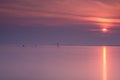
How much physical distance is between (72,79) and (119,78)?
231 centimetres

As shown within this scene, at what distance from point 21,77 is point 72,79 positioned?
8.37 ft

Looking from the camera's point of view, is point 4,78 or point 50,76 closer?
point 4,78

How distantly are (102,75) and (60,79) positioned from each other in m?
2.66

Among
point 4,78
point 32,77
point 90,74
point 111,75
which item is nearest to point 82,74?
point 90,74

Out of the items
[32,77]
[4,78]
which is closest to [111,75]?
[32,77]

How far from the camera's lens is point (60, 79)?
15898mm

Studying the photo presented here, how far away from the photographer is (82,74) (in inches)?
702

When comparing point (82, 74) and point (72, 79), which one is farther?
point (82, 74)

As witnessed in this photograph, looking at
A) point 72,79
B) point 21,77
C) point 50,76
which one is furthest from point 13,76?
point 72,79

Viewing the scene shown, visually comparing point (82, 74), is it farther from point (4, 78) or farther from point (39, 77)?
point (4, 78)

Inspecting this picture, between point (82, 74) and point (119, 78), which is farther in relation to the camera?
point (82, 74)

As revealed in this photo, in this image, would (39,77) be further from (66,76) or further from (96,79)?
(96,79)

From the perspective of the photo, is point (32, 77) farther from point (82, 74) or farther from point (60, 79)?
point (82, 74)

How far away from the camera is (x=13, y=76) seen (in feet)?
54.3
